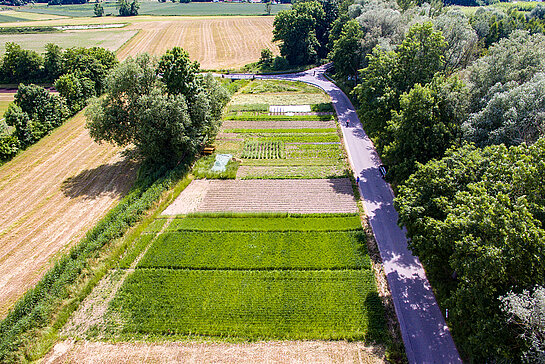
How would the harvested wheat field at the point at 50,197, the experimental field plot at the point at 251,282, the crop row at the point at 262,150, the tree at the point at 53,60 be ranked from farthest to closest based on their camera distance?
1. the tree at the point at 53,60
2. the crop row at the point at 262,150
3. the harvested wheat field at the point at 50,197
4. the experimental field plot at the point at 251,282

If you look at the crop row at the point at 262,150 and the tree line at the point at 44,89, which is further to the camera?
the tree line at the point at 44,89

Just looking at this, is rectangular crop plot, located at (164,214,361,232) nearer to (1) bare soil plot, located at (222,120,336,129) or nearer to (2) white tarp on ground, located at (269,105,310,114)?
(1) bare soil plot, located at (222,120,336,129)

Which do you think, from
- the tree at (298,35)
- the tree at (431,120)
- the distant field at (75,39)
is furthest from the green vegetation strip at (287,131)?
the distant field at (75,39)

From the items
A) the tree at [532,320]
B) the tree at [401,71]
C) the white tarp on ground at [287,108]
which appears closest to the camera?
the tree at [532,320]

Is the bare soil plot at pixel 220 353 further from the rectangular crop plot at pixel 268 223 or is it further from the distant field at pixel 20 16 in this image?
the distant field at pixel 20 16

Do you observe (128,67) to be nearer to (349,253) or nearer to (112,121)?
(112,121)

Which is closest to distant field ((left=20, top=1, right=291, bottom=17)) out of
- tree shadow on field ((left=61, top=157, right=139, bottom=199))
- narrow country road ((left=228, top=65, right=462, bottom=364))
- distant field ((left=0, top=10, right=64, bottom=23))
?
distant field ((left=0, top=10, right=64, bottom=23))

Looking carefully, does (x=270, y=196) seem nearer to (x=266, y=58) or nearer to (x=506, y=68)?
(x=506, y=68)
